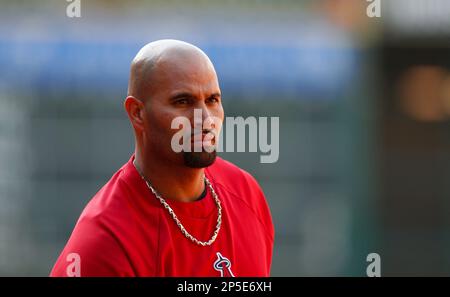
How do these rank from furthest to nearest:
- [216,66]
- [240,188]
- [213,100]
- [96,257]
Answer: [216,66] < [240,188] < [213,100] < [96,257]

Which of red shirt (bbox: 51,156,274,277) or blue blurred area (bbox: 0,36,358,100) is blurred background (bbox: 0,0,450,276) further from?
red shirt (bbox: 51,156,274,277)

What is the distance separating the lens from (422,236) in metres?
6.64

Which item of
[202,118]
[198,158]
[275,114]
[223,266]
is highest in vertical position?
[275,114]

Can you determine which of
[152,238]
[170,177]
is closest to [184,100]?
[170,177]

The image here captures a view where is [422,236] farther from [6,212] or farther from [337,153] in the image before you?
[6,212]

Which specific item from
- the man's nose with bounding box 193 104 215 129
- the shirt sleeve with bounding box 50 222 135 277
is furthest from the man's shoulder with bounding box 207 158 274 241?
the shirt sleeve with bounding box 50 222 135 277

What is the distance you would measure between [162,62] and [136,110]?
0.18m

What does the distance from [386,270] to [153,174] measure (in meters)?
5.00

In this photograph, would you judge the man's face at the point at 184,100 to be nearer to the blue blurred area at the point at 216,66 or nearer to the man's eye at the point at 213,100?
the man's eye at the point at 213,100

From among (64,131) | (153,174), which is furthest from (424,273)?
(153,174)

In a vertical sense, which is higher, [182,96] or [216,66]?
[216,66]

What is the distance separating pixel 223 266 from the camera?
198cm

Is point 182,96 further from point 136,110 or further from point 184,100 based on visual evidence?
point 136,110

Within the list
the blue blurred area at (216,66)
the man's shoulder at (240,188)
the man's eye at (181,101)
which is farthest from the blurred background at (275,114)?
the man's eye at (181,101)
